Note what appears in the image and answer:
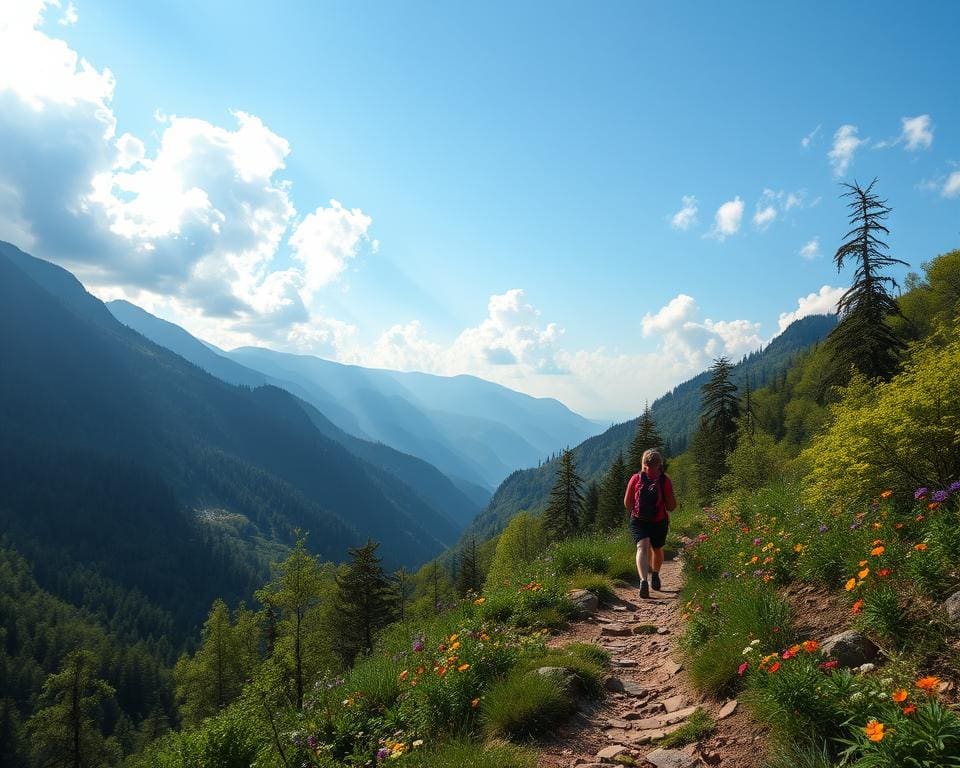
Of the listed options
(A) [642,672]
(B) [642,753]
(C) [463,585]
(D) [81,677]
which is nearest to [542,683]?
(B) [642,753]

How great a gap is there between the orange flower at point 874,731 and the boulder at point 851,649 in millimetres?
1293

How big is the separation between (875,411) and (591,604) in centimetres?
506

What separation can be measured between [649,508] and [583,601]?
6.62ft

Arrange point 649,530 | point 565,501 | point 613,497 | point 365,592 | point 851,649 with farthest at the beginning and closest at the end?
point 613,497, point 565,501, point 365,592, point 649,530, point 851,649

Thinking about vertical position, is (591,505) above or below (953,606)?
below

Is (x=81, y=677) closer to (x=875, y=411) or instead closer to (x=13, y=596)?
(x=875, y=411)

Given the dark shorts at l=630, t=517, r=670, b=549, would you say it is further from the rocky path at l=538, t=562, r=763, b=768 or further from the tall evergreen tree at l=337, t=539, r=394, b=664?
the tall evergreen tree at l=337, t=539, r=394, b=664

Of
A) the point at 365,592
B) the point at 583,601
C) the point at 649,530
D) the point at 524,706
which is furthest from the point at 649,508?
the point at 365,592

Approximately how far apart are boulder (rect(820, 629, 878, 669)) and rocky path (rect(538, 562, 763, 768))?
85 cm

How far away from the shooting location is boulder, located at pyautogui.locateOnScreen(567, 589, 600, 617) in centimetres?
828

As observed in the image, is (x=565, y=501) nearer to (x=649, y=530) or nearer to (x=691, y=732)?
(x=649, y=530)

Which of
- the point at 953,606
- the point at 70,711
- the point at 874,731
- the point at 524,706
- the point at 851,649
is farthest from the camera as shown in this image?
the point at 70,711

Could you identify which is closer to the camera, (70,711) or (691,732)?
(691,732)

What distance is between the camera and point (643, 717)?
16.3 feet
